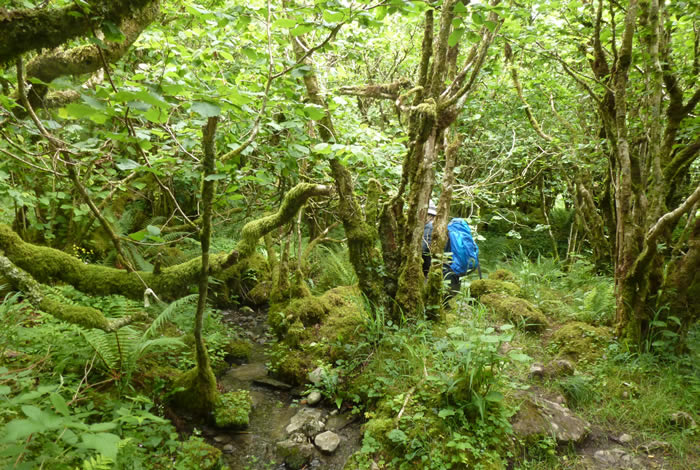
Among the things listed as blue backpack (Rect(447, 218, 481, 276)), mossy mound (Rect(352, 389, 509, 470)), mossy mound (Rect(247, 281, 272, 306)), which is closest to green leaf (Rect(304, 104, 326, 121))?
mossy mound (Rect(352, 389, 509, 470))

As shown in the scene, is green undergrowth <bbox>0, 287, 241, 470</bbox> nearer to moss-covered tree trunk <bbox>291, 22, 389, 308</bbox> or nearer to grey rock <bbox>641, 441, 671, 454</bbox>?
moss-covered tree trunk <bbox>291, 22, 389, 308</bbox>

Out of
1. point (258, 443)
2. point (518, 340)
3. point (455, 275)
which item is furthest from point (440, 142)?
point (258, 443)

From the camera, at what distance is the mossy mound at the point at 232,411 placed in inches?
134

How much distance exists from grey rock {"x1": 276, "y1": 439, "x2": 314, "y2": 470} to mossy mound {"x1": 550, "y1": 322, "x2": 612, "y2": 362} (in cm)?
303

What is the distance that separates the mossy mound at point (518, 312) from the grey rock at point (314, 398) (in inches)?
104

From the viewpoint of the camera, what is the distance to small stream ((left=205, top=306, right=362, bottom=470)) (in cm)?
311

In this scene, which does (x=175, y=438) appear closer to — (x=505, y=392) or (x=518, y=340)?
(x=505, y=392)

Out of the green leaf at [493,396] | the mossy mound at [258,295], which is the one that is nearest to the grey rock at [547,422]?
the green leaf at [493,396]

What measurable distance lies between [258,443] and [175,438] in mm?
753

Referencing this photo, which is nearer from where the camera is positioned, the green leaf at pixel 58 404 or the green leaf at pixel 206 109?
the green leaf at pixel 58 404

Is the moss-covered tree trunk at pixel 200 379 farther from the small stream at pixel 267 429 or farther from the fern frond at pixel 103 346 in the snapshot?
the fern frond at pixel 103 346

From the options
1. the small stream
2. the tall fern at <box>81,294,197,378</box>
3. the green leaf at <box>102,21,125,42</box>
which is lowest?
the small stream

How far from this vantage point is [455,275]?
5.47 meters

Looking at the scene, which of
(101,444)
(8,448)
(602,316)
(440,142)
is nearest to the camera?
(101,444)
